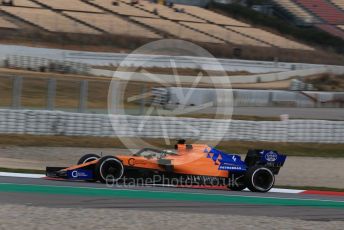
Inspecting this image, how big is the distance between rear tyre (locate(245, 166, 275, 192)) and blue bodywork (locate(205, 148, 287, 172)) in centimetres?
17

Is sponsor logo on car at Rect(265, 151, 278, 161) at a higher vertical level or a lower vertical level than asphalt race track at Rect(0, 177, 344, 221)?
higher

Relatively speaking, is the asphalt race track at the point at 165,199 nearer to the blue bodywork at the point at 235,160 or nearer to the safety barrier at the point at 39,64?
the blue bodywork at the point at 235,160

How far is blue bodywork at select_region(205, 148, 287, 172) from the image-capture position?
10.4 meters

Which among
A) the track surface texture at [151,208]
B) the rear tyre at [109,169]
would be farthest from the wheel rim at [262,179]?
the rear tyre at [109,169]

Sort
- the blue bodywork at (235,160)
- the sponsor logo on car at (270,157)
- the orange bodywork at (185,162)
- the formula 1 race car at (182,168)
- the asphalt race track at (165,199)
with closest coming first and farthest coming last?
1. the asphalt race track at (165,199)
2. the formula 1 race car at (182,168)
3. the orange bodywork at (185,162)
4. the blue bodywork at (235,160)
5. the sponsor logo on car at (270,157)

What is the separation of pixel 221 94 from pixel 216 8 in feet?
102

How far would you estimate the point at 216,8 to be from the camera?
56281 millimetres

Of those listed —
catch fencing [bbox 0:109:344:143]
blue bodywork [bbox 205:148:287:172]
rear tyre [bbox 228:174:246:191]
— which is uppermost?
catch fencing [bbox 0:109:344:143]

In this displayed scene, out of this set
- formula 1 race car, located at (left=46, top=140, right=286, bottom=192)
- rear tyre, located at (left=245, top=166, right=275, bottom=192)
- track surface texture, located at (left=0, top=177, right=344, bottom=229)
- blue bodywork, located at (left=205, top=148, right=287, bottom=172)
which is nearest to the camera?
track surface texture, located at (left=0, top=177, right=344, bottom=229)

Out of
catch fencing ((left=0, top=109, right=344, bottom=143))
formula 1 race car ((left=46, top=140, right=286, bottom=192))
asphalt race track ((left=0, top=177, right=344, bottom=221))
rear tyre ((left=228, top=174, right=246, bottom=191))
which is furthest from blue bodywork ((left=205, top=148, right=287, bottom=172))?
catch fencing ((left=0, top=109, right=344, bottom=143))

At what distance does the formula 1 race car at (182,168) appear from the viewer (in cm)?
984

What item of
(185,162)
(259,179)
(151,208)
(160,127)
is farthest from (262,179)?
(160,127)

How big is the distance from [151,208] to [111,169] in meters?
1.81

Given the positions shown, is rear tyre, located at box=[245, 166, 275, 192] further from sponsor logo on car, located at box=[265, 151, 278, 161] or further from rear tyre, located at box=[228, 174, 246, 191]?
sponsor logo on car, located at box=[265, 151, 278, 161]
